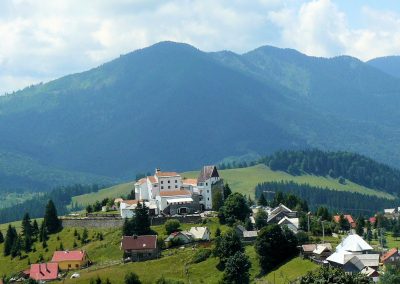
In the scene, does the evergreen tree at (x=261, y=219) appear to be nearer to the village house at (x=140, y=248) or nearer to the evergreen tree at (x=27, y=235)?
the village house at (x=140, y=248)

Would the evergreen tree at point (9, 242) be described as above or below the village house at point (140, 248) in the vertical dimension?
above

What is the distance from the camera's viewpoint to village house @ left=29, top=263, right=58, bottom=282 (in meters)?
110

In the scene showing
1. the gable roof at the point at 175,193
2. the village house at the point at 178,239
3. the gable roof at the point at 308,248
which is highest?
the gable roof at the point at 175,193

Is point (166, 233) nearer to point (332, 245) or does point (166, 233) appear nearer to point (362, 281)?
point (332, 245)

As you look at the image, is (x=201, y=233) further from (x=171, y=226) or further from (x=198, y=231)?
(x=171, y=226)

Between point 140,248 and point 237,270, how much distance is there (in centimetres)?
2256

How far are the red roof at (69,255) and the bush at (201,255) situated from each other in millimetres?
20601

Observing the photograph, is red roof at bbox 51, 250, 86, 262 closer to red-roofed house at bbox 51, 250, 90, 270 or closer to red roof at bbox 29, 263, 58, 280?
red-roofed house at bbox 51, 250, 90, 270

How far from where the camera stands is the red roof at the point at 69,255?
11375cm

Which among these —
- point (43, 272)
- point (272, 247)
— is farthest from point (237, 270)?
point (43, 272)

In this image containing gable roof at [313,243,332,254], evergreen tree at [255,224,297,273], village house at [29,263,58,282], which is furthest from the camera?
village house at [29,263,58,282]

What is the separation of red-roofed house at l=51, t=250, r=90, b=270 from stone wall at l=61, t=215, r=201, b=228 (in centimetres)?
1358

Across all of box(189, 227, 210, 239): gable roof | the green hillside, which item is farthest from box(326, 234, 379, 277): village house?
box(189, 227, 210, 239): gable roof

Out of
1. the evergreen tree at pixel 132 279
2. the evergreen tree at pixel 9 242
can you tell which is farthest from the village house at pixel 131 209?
the evergreen tree at pixel 132 279
